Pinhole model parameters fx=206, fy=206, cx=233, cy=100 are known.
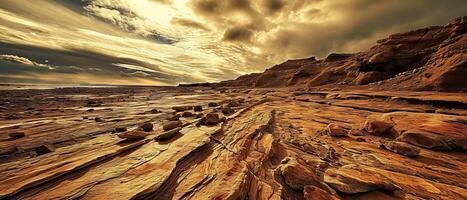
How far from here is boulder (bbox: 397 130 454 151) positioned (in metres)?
6.08

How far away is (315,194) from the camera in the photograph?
149 inches

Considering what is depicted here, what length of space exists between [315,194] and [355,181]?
102 centimetres

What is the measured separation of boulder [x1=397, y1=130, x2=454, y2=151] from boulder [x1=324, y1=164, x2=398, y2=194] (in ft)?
9.74

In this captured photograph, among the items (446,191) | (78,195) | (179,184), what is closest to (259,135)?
(179,184)

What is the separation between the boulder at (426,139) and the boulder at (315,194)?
183 inches

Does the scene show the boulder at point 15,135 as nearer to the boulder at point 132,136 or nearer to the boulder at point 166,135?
the boulder at point 132,136

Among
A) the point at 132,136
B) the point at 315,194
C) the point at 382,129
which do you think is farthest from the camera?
the point at 382,129

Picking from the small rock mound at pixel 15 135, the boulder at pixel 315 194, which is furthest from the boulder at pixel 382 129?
the small rock mound at pixel 15 135

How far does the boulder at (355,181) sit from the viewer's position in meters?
4.02

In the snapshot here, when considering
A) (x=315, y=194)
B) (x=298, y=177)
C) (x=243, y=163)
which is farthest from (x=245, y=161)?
(x=315, y=194)

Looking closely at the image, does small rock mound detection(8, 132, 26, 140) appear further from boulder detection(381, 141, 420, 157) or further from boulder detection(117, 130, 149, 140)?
boulder detection(381, 141, 420, 157)

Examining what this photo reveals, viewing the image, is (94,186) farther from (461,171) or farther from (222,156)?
(461,171)

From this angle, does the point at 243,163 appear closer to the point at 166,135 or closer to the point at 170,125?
the point at 166,135

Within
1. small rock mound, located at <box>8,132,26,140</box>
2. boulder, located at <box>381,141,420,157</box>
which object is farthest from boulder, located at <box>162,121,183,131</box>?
boulder, located at <box>381,141,420,157</box>
